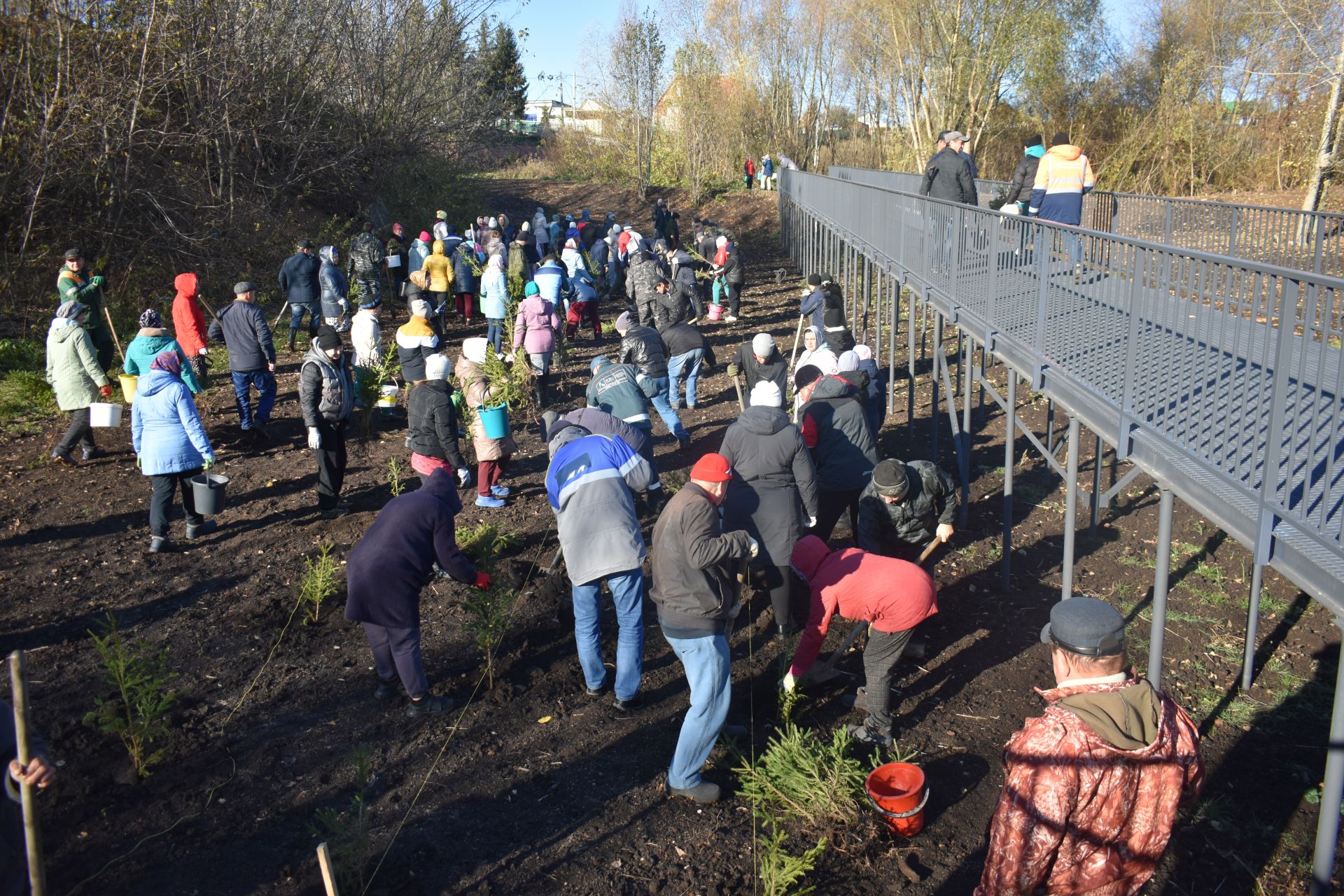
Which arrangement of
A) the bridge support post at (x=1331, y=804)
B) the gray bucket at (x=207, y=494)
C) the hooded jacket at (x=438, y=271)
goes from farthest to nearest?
the hooded jacket at (x=438, y=271) → the gray bucket at (x=207, y=494) → the bridge support post at (x=1331, y=804)

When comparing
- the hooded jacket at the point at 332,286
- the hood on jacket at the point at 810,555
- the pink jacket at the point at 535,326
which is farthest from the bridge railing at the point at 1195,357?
the hooded jacket at the point at 332,286

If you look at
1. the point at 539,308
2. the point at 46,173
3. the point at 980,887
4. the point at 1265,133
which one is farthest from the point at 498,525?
the point at 1265,133

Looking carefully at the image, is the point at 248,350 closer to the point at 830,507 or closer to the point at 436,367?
the point at 436,367

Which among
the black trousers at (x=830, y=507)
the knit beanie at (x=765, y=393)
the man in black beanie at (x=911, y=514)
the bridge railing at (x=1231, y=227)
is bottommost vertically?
the black trousers at (x=830, y=507)

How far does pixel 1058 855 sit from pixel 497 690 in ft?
11.7

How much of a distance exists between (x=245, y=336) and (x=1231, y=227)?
9.20 m

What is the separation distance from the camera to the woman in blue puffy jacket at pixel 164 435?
7.14 meters

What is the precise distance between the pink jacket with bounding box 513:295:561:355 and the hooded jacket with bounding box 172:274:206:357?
3.56 metres

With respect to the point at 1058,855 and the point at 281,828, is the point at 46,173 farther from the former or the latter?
the point at 1058,855

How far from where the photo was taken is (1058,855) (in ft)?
8.93

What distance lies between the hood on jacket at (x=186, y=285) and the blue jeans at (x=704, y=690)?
832 centimetres

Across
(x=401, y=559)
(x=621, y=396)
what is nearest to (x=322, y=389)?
(x=621, y=396)

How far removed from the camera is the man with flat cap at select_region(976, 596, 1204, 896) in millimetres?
2580

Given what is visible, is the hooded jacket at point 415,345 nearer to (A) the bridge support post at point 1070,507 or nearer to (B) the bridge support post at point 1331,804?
(A) the bridge support post at point 1070,507
